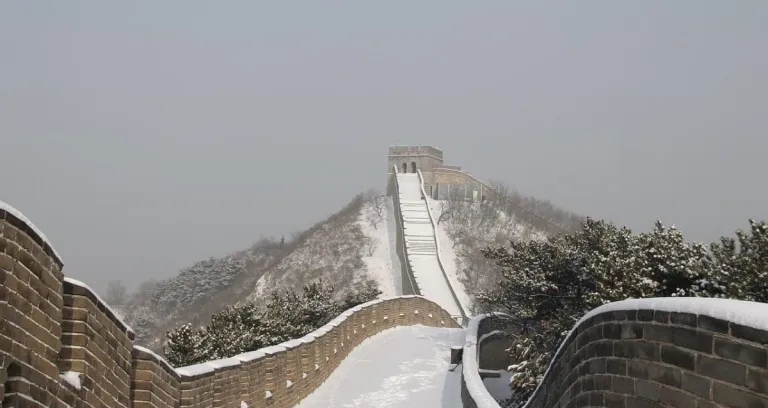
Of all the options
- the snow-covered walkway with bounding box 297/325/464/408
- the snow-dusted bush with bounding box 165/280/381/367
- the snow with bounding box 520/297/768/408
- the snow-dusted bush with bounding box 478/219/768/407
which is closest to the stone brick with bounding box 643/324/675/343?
the snow with bounding box 520/297/768/408

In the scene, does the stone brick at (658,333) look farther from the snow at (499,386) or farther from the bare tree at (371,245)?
the bare tree at (371,245)

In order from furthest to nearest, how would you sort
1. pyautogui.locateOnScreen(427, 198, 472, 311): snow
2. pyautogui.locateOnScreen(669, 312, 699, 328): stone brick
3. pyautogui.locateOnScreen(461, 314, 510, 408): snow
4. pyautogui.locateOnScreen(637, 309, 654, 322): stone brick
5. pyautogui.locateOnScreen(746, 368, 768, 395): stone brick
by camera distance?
1. pyautogui.locateOnScreen(427, 198, 472, 311): snow
2. pyautogui.locateOnScreen(461, 314, 510, 408): snow
3. pyautogui.locateOnScreen(637, 309, 654, 322): stone brick
4. pyautogui.locateOnScreen(669, 312, 699, 328): stone brick
5. pyautogui.locateOnScreen(746, 368, 768, 395): stone brick

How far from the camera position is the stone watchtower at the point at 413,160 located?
262ft

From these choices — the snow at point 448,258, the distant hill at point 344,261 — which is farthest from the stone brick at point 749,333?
the distant hill at point 344,261

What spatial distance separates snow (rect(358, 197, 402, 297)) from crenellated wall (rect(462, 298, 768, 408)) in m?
47.0

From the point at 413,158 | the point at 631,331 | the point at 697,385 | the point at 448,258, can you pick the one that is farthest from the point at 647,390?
the point at 413,158

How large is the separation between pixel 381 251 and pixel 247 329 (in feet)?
142

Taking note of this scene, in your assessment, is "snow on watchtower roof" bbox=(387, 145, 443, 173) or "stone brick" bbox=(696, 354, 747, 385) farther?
"snow on watchtower roof" bbox=(387, 145, 443, 173)

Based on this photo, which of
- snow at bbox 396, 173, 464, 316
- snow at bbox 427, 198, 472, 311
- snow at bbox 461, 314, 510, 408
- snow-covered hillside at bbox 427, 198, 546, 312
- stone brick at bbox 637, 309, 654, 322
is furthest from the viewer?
snow-covered hillside at bbox 427, 198, 546, 312

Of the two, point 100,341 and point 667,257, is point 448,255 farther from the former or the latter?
point 100,341

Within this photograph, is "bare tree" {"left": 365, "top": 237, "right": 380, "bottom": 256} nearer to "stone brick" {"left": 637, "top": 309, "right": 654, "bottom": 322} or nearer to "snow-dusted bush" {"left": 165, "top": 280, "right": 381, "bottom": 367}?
"snow-dusted bush" {"left": 165, "top": 280, "right": 381, "bottom": 367}

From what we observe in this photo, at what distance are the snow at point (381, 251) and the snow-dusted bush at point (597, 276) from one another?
112 ft

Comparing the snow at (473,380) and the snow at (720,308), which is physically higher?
the snow at (473,380)

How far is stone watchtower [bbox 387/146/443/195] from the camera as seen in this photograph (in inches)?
3147
